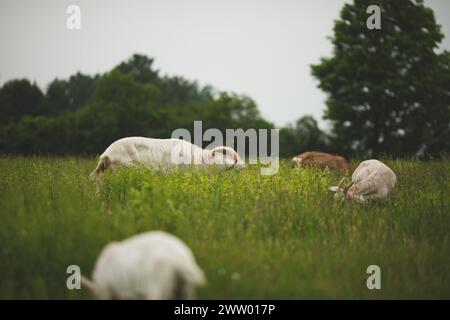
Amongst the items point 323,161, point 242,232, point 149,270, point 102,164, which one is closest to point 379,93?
point 323,161

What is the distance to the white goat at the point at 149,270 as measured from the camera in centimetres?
393

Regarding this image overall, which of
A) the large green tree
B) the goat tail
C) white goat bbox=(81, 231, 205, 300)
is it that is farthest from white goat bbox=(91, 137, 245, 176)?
the large green tree

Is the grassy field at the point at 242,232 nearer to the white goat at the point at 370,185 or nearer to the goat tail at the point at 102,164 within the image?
the white goat at the point at 370,185

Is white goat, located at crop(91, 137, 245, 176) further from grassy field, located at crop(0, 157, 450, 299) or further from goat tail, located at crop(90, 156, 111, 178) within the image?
grassy field, located at crop(0, 157, 450, 299)

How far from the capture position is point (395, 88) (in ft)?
82.3

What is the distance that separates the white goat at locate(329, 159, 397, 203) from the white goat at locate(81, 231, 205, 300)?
17.3 feet

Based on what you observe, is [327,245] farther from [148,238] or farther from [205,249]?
[148,238]

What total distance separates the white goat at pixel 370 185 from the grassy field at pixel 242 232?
0.79 feet

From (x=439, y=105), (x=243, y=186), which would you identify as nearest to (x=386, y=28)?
(x=439, y=105)

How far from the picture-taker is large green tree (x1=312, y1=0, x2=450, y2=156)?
A: 2527 cm

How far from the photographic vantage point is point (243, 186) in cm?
870

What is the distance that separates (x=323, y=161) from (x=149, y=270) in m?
10.1
